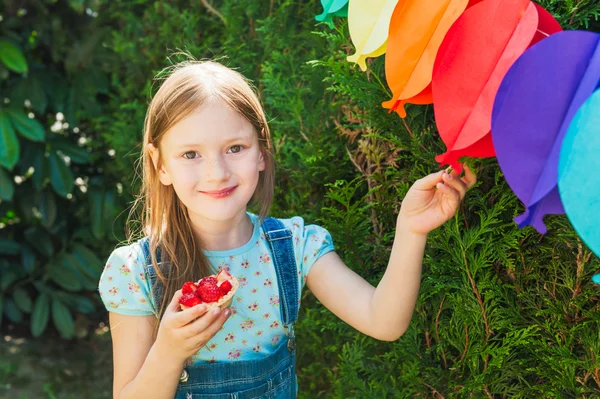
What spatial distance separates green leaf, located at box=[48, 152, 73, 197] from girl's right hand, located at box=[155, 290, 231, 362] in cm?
282

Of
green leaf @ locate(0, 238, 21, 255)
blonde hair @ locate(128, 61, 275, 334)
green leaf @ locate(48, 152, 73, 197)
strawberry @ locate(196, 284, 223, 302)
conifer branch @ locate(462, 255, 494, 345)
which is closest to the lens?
strawberry @ locate(196, 284, 223, 302)

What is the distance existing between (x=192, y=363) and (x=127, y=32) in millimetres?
2558

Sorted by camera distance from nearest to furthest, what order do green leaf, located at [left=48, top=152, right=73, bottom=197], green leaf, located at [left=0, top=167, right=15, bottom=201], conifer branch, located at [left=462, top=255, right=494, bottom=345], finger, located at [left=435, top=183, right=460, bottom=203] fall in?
finger, located at [left=435, top=183, right=460, bottom=203]
conifer branch, located at [left=462, top=255, right=494, bottom=345]
green leaf, located at [left=0, top=167, right=15, bottom=201]
green leaf, located at [left=48, top=152, right=73, bottom=197]

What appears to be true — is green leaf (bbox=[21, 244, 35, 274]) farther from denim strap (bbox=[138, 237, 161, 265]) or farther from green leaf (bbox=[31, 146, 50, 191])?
denim strap (bbox=[138, 237, 161, 265])

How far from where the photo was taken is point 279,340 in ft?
6.18

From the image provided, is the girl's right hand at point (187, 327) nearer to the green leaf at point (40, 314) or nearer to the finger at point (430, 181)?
the finger at point (430, 181)

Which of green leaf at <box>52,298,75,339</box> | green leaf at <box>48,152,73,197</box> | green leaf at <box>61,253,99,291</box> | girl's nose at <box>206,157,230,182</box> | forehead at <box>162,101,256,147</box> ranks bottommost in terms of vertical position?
green leaf at <box>52,298,75,339</box>

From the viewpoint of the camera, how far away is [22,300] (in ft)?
13.9

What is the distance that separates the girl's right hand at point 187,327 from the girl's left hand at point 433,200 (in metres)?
0.44

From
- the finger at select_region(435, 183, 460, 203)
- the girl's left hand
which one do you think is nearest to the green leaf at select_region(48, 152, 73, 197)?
the girl's left hand

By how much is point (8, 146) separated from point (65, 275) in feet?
2.79

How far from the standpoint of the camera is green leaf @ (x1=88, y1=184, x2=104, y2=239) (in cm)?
415

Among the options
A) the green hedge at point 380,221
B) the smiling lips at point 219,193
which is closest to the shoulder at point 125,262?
the smiling lips at point 219,193

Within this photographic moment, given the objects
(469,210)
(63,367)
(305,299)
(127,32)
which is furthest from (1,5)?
(469,210)
